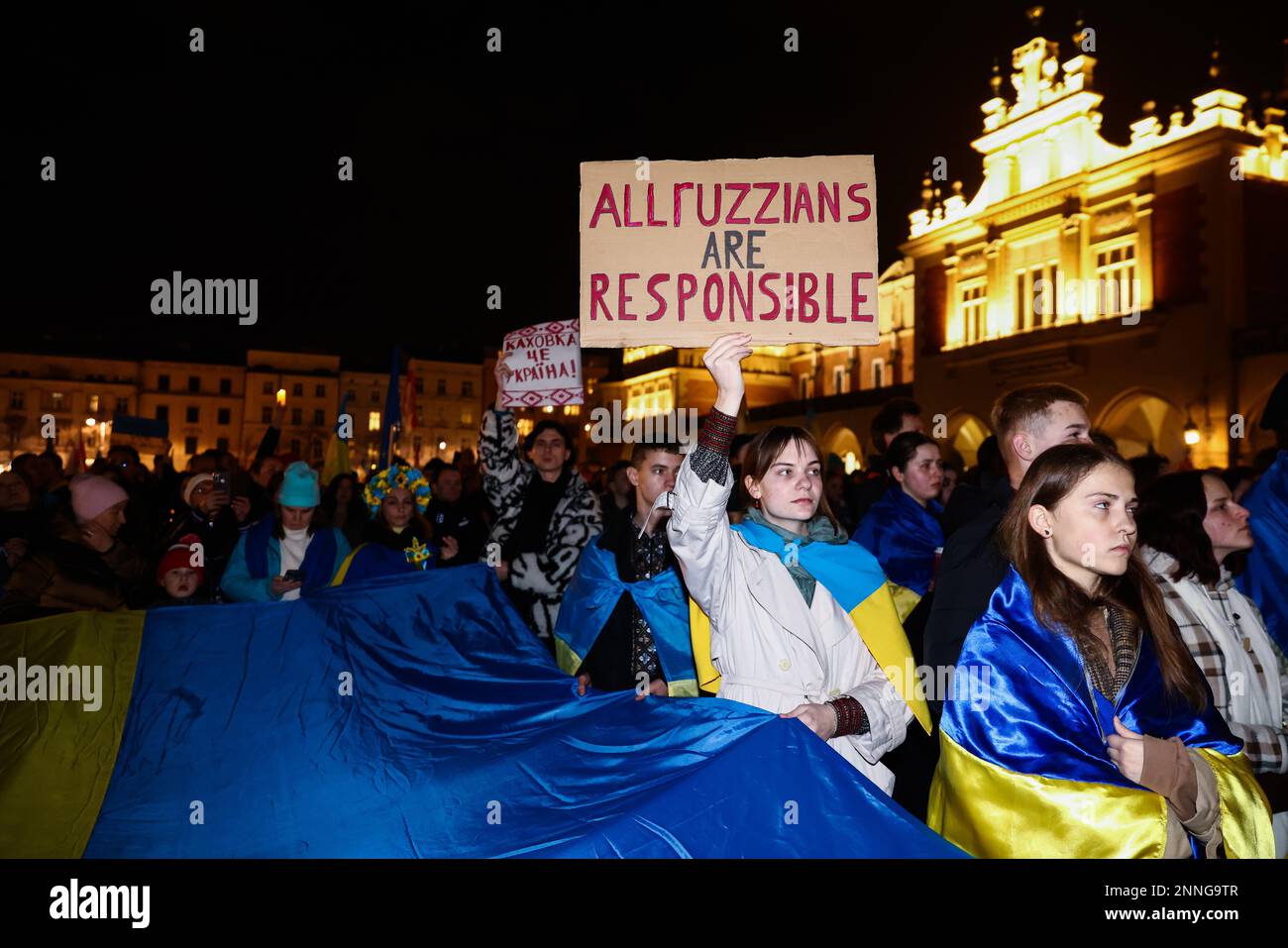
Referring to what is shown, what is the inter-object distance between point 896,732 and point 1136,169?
3506cm

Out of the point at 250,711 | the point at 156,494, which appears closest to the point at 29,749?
the point at 250,711

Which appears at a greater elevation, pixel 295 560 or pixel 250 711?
pixel 295 560

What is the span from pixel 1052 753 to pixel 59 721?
4.09 m

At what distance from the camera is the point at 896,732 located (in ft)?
11.1

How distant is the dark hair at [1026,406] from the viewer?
3.93 meters

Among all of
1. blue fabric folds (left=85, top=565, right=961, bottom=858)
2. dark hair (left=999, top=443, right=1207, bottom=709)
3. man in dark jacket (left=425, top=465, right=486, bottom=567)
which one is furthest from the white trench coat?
man in dark jacket (left=425, top=465, right=486, bottom=567)

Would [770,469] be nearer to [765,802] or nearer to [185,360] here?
[765,802]

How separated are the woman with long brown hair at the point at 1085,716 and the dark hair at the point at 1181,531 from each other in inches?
44.0

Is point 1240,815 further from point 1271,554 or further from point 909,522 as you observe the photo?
point 909,522

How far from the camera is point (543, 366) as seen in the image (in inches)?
343

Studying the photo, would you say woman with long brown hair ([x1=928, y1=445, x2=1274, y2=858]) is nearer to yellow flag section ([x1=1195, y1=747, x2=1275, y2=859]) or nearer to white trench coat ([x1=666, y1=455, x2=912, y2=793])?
yellow flag section ([x1=1195, y1=747, x2=1275, y2=859])

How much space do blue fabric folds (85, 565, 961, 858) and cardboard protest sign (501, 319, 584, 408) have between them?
2993mm

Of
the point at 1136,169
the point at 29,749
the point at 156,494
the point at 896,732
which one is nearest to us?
the point at 896,732

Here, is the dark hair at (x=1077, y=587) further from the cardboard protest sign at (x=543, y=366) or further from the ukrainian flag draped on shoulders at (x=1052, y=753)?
the cardboard protest sign at (x=543, y=366)
